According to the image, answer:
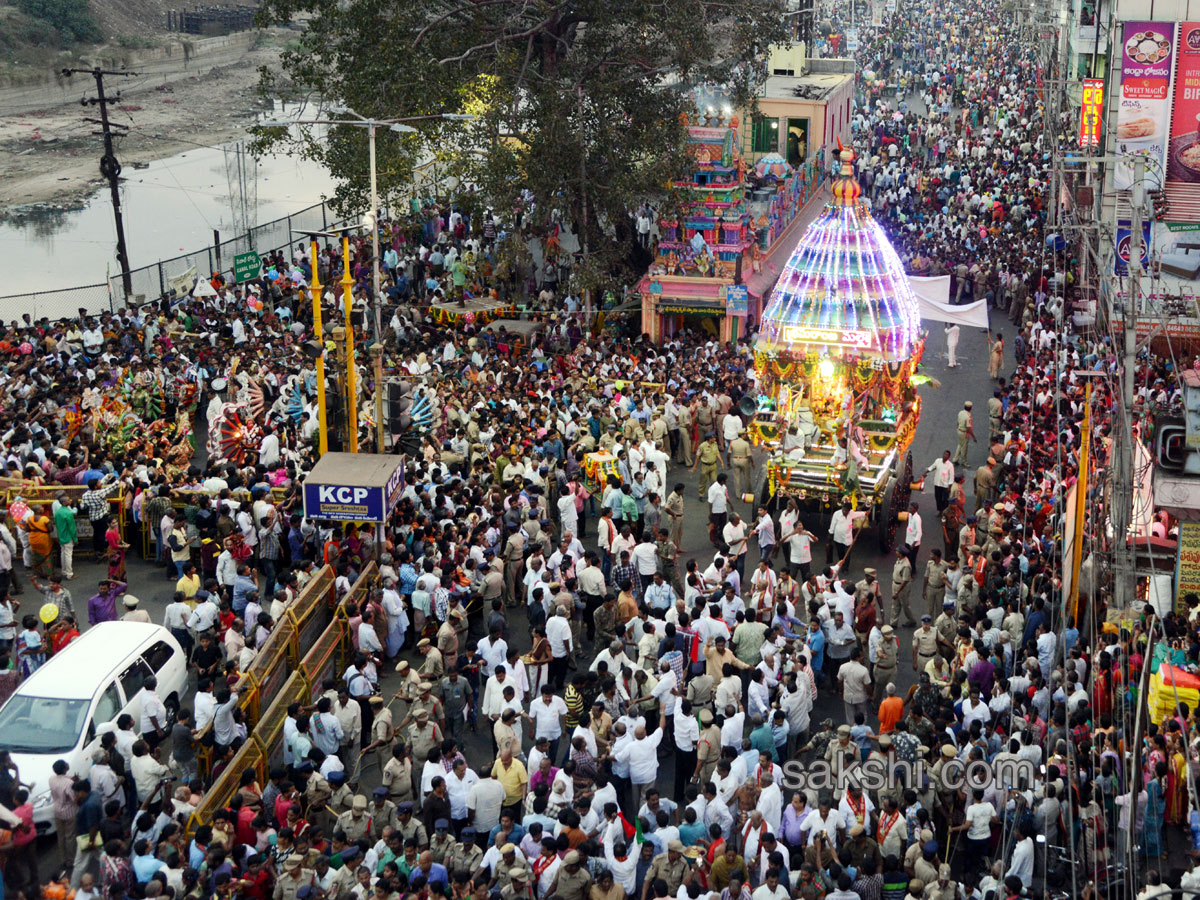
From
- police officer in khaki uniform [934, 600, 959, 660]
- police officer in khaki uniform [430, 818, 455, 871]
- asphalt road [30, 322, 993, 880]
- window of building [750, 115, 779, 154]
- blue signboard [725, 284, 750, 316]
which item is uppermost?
window of building [750, 115, 779, 154]

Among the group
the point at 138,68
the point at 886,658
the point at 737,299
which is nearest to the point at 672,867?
the point at 886,658

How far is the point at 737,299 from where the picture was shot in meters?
29.3

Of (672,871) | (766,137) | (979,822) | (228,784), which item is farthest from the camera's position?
(766,137)

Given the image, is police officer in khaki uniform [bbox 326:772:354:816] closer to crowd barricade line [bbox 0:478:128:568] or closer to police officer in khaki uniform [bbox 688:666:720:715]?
police officer in khaki uniform [bbox 688:666:720:715]

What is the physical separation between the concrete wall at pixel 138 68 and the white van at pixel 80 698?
38.9m

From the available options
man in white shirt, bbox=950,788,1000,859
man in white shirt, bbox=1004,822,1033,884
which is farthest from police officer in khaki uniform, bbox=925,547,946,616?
man in white shirt, bbox=1004,822,1033,884

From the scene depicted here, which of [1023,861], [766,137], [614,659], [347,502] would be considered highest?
[766,137]

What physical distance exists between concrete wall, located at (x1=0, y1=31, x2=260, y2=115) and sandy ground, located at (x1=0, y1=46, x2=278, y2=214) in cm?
43

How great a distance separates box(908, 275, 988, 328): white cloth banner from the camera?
27562 millimetres

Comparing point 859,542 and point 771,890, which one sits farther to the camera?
point 859,542

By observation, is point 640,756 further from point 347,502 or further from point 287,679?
point 347,502

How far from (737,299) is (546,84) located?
570 centimetres

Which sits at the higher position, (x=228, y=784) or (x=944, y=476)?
(x=944, y=476)

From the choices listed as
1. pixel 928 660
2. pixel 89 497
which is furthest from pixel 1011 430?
pixel 89 497
